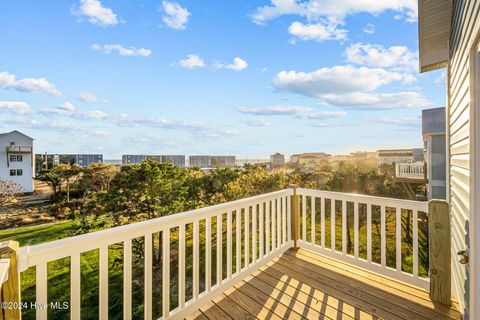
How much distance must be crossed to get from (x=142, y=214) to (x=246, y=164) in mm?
3978

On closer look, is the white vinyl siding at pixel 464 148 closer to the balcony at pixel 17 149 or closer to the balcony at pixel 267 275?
the balcony at pixel 267 275

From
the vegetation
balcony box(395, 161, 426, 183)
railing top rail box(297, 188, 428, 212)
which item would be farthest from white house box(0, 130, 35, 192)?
balcony box(395, 161, 426, 183)

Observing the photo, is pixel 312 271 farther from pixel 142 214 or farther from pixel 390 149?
pixel 390 149

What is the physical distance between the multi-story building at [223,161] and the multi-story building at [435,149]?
245 inches

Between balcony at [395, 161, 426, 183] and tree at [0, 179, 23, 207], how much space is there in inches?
398

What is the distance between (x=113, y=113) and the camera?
11.6 m

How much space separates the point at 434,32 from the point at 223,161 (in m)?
8.03

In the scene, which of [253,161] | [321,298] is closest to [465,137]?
[321,298]

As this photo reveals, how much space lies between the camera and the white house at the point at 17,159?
4.95 metres

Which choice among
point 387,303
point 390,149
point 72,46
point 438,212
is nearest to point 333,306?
point 387,303

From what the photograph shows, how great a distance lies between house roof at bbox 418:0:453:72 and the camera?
7.68 ft

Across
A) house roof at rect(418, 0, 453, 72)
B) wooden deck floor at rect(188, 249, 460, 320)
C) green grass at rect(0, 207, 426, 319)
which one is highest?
house roof at rect(418, 0, 453, 72)

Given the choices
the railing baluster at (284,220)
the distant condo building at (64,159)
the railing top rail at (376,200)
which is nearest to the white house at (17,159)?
the distant condo building at (64,159)

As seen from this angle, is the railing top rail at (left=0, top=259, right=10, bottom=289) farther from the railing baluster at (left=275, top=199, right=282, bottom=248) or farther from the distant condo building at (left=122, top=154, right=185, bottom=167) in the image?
the distant condo building at (left=122, top=154, right=185, bottom=167)
